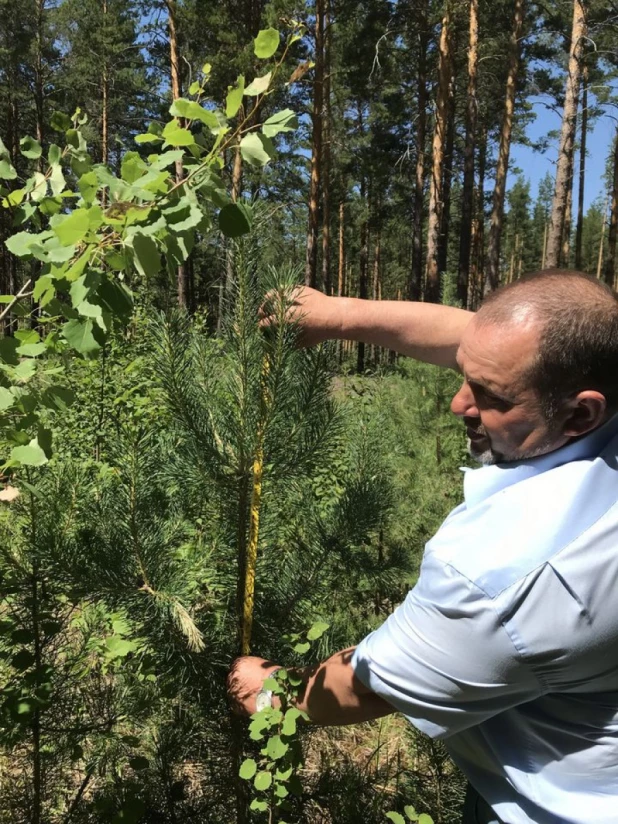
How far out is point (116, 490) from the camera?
1500 millimetres

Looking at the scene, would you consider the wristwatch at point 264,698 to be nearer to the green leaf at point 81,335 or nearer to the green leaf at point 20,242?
the green leaf at point 81,335

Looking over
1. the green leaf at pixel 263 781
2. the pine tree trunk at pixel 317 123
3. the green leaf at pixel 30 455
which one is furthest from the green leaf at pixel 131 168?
the pine tree trunk at pixel 317 123

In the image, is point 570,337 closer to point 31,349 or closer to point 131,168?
point 131,168

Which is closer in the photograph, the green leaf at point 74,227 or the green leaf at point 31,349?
the green leaf at point 74,227

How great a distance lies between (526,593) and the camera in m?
0.91

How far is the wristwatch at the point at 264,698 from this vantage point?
1261 millimetres

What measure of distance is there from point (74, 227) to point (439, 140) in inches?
462

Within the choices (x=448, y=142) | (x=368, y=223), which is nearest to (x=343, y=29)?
(x=448, y=142)

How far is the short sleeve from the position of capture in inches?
36.6

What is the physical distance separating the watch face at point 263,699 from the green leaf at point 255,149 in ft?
3.57

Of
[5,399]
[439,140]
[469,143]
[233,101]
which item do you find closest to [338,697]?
[5,399]

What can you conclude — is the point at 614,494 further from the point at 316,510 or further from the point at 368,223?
the point at 368,223

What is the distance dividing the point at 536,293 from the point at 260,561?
100cm

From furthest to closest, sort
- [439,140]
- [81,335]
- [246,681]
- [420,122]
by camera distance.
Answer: [420,122]
[439,140]
[246,681]
[81,335]
